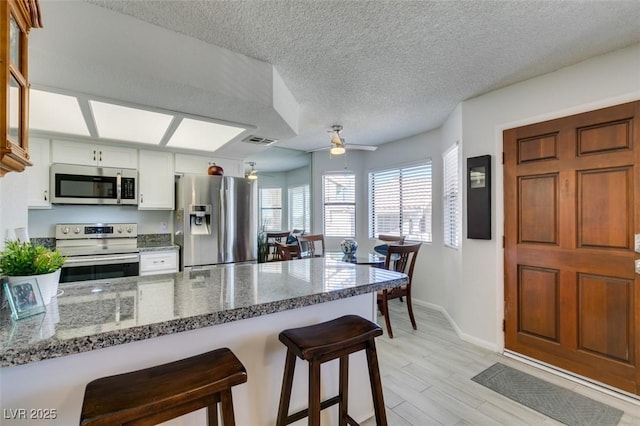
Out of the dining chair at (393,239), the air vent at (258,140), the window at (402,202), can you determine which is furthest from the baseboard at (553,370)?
the air vent at (258,140)

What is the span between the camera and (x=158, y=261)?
3297 mm

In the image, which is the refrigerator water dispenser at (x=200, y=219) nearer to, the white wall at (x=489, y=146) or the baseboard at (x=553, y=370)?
the white wall at (x=489, y=146)

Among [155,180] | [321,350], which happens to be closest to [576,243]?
[321,350]

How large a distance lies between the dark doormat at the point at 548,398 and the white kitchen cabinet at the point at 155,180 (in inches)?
150

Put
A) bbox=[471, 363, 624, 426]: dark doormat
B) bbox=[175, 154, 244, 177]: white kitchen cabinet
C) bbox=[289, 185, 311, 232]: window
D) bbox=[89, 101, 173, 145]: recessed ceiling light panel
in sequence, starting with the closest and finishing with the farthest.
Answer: bbox=[471, 363, 624, 426]: dark doormat → bbox=[89, 101, 173, 145]: recessed ceiling light panel → bbox=[175, 154, 244, 177]: white kitchen cabinet → bbox=[289, 185, 311, 232]: window

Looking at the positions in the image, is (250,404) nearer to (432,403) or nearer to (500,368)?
(432,403)

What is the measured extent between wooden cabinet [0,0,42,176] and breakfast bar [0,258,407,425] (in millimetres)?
559

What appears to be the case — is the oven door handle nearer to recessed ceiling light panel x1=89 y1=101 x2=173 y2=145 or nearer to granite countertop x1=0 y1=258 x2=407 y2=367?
recessed ceiling light panel x1=89 y1=101 x2=173 y2=145

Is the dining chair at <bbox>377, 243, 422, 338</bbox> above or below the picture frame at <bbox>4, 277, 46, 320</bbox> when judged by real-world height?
below

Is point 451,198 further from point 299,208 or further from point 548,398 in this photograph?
point 299,208

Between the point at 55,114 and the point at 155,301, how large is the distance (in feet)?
7.83

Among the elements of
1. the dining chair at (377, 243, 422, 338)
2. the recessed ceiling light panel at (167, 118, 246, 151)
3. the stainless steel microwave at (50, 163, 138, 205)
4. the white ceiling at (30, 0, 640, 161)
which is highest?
the white ceiling at (30, 0, 640, 161)

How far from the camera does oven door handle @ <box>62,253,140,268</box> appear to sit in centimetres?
276

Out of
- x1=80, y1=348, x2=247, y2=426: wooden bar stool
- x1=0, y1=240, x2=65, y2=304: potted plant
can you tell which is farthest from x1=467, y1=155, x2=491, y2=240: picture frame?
x1=0, y1=240, x2=65, y2=304: potted plant
